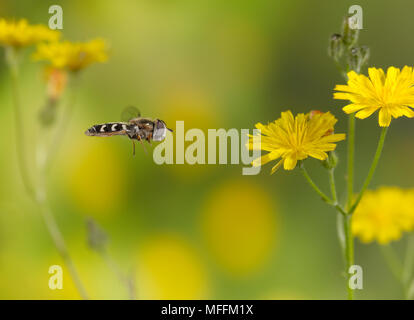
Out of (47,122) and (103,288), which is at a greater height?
(47,122)

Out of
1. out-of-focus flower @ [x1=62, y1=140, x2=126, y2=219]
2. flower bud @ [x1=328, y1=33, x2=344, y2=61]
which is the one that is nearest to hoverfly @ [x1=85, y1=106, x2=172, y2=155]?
flower bud @ [x1=328, y1=33, x2=344, y2=61]

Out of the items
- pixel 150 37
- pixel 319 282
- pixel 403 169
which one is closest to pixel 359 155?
pixel 403 169

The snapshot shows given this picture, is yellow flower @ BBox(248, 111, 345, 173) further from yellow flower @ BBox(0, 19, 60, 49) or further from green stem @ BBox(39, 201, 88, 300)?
yellow flower @ BBox(0, 19, 60, 49)

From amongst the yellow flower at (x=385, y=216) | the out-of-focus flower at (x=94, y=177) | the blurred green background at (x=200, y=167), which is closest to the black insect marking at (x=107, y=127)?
the yellow flower at (x=385, y=216)

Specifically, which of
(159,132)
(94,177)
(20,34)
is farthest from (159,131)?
(94,177)

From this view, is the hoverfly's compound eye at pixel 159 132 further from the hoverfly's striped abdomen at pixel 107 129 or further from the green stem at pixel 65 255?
the green stem at pixel 65 255

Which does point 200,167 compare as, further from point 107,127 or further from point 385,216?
point 107,127
